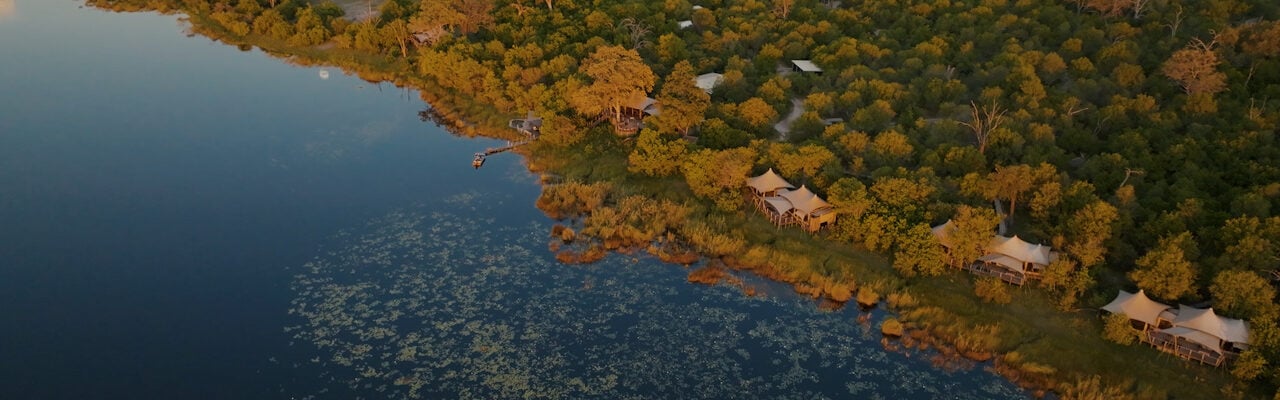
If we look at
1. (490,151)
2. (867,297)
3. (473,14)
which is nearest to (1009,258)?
(867,297)

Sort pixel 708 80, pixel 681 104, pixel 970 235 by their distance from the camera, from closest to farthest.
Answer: pixel 970 235 → pixel 681 104 → pixel 708 80

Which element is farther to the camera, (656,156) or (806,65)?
(806,65)

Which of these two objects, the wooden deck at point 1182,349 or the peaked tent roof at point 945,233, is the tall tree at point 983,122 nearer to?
the peaked tent roof at point 945,233

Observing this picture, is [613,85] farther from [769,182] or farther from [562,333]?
[562,333]

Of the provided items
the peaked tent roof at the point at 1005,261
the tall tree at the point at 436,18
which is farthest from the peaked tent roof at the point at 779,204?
the tall tree at the point at 436,18

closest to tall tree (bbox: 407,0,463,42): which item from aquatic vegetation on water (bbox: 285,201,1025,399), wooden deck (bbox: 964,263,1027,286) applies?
aquatic vegetation on water (bbox: 285,201,1025,399)

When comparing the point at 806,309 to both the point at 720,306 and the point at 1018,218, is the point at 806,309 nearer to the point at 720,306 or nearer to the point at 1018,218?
the point at 720,306
